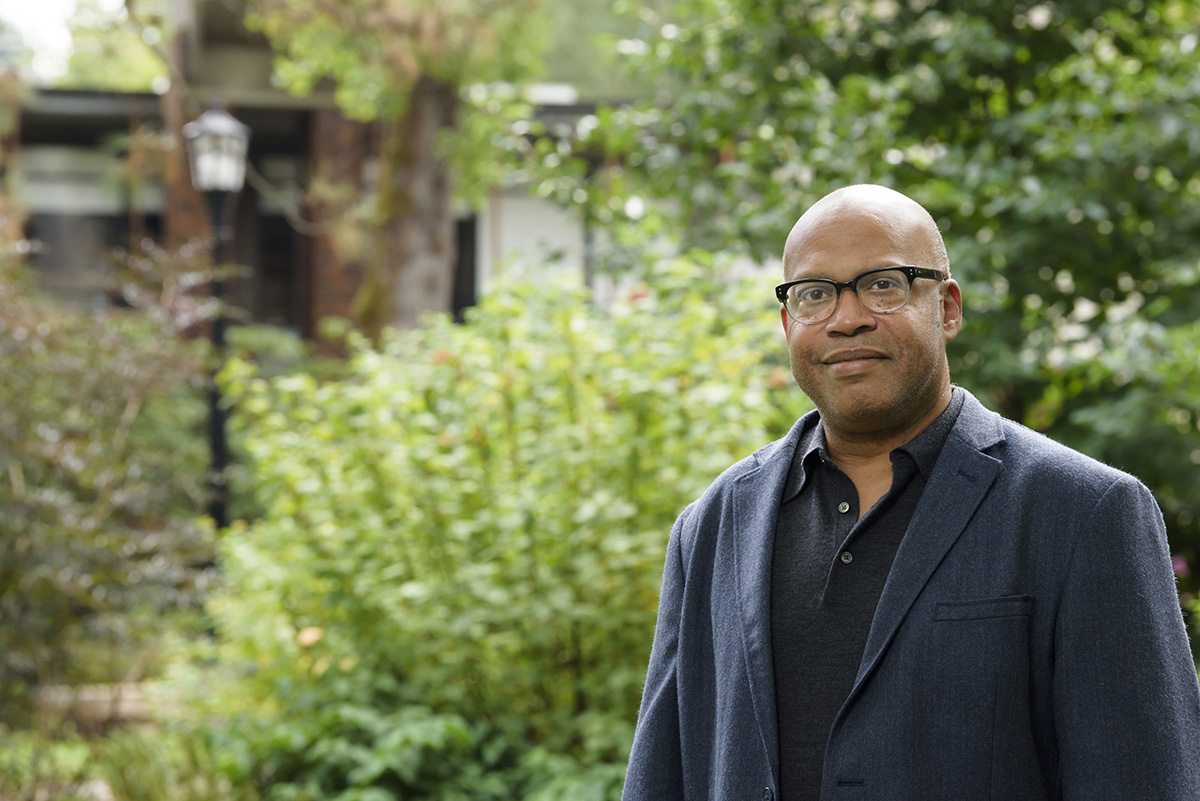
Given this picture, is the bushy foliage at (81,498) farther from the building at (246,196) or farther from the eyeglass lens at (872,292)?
the building at (246,196)

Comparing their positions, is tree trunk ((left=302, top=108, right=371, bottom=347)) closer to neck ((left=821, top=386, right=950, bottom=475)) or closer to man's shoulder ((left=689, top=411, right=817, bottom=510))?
man's shoulder ((left=689, top=411, right=817, bottom=510))

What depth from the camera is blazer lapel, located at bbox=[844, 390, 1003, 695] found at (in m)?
1.70

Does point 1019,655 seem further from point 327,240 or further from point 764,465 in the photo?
point 327,240

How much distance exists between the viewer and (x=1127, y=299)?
6.11 metres

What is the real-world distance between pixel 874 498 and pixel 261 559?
5.10 m

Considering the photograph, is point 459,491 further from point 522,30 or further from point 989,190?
point 522,30

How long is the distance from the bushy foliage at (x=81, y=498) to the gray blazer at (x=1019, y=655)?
5.67 metres

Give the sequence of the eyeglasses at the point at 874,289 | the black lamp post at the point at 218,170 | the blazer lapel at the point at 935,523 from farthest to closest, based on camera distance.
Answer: the black lamp post at the point at 218,170 < the eyeglasses at the point at 874,289 < the blazer lapel at the point at 935,523

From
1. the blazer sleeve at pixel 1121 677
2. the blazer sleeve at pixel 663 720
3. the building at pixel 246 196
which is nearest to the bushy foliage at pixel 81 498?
the blazer sleeve at pixel 663 720

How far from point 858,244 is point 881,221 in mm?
51

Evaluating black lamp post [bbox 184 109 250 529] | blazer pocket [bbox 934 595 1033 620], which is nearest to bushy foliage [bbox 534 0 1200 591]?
blazer pocket [bbox 934 595 1033 620]

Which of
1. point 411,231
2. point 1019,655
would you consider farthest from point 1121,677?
point 411,231

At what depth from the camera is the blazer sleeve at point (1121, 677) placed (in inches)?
62.8

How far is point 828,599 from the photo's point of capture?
182 cm
